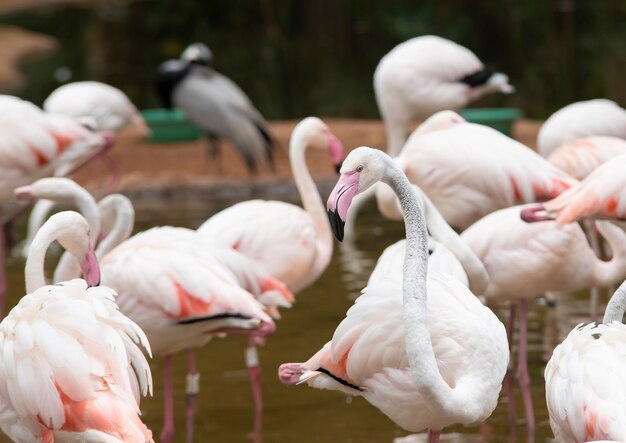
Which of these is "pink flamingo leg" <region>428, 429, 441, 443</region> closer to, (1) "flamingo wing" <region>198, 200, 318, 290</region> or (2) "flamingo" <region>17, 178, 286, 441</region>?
(2) "flamingo" <region>17, 178, 286, 441</region>

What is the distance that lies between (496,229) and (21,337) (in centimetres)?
223

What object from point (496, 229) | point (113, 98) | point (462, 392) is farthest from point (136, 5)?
point (462, 392)

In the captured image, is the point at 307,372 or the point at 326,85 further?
the point at 326,85

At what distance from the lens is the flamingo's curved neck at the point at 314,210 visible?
587 centimetres

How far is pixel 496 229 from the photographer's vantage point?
17.1 feet

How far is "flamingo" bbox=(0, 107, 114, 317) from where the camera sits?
22.3 feet

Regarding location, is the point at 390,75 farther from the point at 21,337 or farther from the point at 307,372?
the point at 21,337

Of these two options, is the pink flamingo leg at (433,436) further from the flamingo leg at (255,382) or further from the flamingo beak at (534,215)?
the flamingo leg at (255,382)

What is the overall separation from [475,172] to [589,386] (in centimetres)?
260

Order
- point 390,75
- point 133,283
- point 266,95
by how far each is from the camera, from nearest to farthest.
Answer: point 133,283 → point 390,75 → point 266,95

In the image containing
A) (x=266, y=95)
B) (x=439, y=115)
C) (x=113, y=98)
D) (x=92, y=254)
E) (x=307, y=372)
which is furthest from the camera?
(x=266, y=95)

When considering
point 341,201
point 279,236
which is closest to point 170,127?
point 279,236

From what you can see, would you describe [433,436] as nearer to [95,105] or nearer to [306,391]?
[306,391]

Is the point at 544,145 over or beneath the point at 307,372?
beneath
